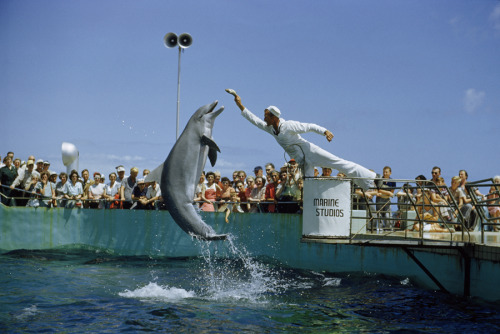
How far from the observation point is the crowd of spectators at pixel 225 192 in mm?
14328

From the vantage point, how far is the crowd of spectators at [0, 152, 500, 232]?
47.0 feet

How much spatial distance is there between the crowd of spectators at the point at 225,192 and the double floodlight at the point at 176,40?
4.98 m

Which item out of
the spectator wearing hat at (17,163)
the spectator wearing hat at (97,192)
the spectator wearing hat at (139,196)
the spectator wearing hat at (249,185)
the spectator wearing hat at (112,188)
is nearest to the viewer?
the spectator wearing hat at (249,185)

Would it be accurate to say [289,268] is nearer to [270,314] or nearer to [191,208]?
[270,314]

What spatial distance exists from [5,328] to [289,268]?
8.40 metres

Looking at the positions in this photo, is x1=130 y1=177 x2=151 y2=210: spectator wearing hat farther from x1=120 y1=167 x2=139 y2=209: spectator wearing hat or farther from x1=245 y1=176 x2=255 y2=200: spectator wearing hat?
x1=245 y1=176 x2=255 y2=200: spectator wearing hat

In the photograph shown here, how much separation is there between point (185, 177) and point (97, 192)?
421 inches

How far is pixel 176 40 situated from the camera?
20438 mm

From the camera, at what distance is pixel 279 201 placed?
596 inches

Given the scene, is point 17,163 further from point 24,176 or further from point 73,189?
point 73,189

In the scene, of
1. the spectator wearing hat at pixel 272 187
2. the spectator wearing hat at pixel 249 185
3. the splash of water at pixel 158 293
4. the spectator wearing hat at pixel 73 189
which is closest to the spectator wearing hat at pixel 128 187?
the spectator wearing hat at pixel 73 189

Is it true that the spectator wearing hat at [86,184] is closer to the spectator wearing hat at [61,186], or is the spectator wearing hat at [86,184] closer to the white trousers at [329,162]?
the spectator wearing hat at [61,186]

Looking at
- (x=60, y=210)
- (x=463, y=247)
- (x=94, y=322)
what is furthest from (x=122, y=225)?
(x=463, y=247)

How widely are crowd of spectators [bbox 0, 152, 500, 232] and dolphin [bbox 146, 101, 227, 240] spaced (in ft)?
14.0
